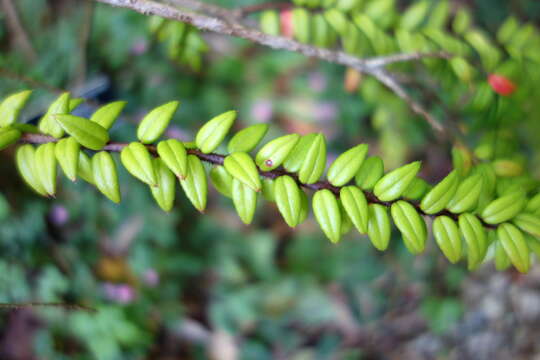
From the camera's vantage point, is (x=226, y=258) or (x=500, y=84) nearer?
(x=500, y=84)

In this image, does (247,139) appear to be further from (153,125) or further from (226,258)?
(226,258)

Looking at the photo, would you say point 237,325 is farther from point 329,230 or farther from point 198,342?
point 329,230

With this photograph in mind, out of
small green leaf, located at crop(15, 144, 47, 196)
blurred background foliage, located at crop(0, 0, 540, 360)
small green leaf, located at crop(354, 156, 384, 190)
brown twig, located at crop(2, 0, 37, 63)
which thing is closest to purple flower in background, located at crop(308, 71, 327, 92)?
blurred background foliage, located at crop(0, 0, 540, 360)

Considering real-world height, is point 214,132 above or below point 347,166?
above

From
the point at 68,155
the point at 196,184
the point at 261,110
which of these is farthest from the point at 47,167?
the point at 261,110

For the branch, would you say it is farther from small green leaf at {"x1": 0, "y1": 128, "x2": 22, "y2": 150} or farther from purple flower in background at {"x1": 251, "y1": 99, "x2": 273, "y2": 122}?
purple flower in background at {"x1": 251, "y1": 99, "x2": 273, "y2": 122}

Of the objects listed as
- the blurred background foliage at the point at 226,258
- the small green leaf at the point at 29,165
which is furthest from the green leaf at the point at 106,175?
the blurred background foliage at the point at 226,258

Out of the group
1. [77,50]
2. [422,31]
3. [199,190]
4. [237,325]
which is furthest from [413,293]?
[77,50]

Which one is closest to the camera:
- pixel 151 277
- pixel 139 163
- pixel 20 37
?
pixel 139 163

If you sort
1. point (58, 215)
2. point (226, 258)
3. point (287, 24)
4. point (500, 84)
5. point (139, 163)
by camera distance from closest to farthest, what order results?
point (139, 163), point (500, 84), point (287, 24), point (58, 215), point (226, 258)
